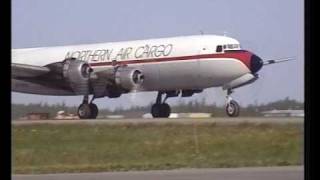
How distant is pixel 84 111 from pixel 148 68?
0.41 metres

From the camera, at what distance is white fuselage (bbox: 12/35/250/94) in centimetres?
216

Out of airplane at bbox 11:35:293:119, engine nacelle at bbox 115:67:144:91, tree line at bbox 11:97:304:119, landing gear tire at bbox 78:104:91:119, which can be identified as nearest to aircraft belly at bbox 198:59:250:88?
airplane at bbox 11:35:293:119

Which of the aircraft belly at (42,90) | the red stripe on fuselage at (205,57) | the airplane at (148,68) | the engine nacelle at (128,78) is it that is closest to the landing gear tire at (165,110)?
the airplane at (148,68)

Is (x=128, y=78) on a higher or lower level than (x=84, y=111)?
higher

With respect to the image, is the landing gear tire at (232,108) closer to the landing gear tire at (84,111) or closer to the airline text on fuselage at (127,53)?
the airline text on fuselage at (127,53)

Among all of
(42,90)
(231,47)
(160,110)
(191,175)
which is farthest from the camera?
(191,175)

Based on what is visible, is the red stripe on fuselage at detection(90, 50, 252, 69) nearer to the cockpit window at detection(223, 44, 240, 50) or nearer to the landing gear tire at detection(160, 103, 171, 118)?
the cockpit window at detection(223, 44, 240, 50)

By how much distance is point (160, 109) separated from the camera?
220cm

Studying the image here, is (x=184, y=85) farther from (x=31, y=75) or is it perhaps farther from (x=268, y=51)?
(x=31, y=75)

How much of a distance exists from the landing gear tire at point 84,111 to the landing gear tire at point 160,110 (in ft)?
0.90

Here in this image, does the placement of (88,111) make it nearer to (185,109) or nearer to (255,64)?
(185,109)

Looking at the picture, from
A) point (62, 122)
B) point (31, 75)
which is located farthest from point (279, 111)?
point (31, 75)

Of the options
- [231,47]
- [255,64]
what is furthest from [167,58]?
[255,64]

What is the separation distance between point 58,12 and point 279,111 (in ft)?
3.42
